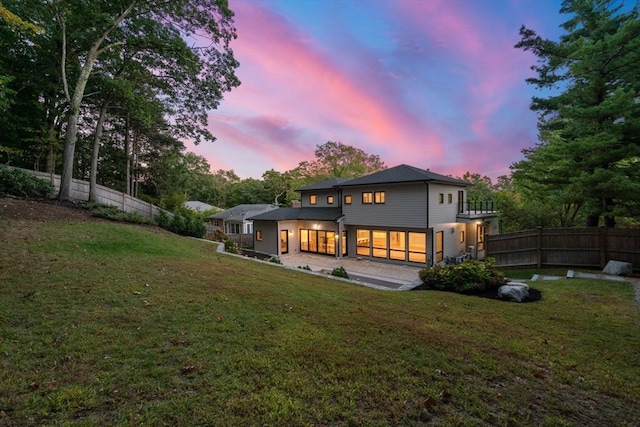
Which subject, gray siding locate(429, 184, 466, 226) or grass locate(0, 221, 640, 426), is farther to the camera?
gray siding locate(429, 184, 466, 226)

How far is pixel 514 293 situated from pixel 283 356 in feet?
20.8

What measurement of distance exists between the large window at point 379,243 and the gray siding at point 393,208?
2.15 feet

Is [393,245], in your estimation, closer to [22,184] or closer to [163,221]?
[163,221]

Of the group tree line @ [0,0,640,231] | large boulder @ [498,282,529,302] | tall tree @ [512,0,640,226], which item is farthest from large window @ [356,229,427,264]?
large boulder @ [498,282,529,302]

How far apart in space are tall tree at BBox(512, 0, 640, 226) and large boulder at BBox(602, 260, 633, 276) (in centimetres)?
213

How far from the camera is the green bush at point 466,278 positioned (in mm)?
7586

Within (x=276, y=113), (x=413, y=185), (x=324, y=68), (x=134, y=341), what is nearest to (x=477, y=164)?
(x=413, y=185)

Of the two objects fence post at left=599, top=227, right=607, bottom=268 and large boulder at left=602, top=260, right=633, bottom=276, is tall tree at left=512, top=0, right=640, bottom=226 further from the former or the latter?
large boulder at left=602, top=260, right=633, bottom=276

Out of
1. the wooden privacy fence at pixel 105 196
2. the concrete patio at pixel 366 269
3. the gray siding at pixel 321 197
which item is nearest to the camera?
the concrete patio at pixel 366 269

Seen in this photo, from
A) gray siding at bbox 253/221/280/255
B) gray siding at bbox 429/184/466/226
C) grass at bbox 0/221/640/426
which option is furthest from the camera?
gray siding at bbox 253/221/280/255

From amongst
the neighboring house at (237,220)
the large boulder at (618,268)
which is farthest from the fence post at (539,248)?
the neighboring house at (237,220)

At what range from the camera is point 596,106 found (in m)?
10.1

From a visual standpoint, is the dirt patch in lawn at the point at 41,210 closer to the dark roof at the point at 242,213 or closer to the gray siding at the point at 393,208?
the gray siding at the point at 393,208

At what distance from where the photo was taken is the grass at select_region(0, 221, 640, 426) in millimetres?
2230
